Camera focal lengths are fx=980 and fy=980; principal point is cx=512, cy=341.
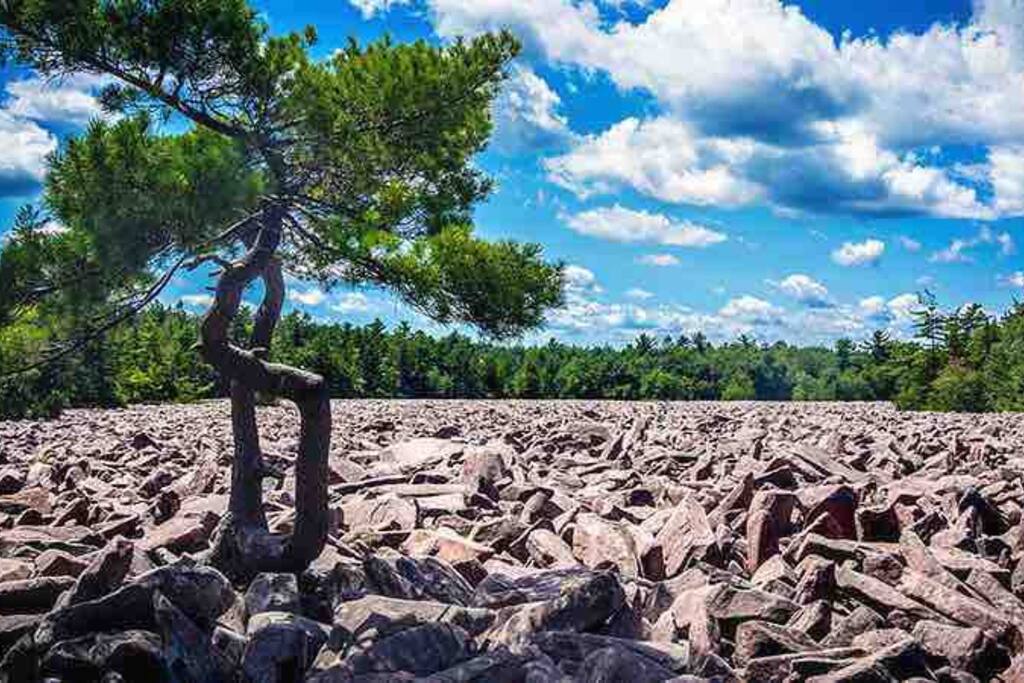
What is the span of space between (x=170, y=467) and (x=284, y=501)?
3349 millimetres

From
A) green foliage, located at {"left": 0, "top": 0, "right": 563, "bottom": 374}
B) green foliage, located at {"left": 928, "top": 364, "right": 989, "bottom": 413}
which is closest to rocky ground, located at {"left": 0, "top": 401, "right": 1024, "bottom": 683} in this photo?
green foliage, located at {"left": 0, "top": 0, "right": 563, "bottom": 374}

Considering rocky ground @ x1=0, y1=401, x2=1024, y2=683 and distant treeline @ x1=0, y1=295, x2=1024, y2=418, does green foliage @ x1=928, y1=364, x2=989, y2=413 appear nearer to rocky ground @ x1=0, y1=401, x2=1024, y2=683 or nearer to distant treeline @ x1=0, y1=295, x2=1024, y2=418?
distant treeline @ x1=0, y1=295, x2=1024, y2=418

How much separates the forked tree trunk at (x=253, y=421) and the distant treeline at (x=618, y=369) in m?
3.34

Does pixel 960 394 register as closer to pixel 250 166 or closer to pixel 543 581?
pixel 543 581

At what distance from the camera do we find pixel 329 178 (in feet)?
20.7

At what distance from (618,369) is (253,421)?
82.1m

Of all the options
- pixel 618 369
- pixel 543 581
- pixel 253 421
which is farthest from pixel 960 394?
pixel 618 369

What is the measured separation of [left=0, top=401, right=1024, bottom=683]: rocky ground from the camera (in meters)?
4.48

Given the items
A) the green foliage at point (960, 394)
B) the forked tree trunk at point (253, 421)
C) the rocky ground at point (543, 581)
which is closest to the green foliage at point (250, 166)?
the forked tree trunk at point (253, 421)

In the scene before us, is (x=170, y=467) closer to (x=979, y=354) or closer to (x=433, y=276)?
(x=433, y=276)

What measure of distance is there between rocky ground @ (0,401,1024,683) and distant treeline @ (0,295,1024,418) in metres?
2.93

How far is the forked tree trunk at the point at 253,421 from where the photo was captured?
5.65 m

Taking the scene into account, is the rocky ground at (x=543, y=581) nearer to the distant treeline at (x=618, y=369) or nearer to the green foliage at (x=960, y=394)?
the distant treeline at (x=618, y=369)

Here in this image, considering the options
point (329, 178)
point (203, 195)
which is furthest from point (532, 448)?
point (203, 195)
